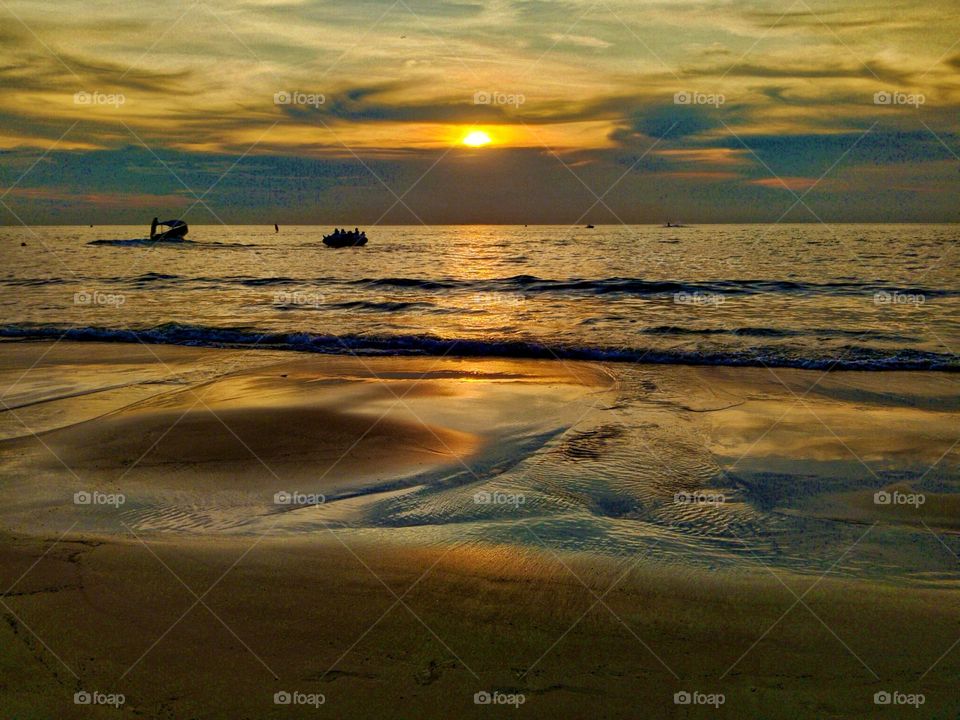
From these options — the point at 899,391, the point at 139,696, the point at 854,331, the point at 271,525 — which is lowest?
the point at 139,696

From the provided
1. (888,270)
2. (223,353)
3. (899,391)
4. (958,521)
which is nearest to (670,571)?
(958,521)

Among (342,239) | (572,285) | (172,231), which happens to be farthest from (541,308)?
(172,231)

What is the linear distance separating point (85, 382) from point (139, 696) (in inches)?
414

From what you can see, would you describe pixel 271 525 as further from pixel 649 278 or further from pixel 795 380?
pixel 649 278

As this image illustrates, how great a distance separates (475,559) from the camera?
17.0 ft

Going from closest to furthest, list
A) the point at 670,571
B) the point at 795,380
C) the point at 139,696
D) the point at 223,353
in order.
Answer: the point at 139,696 < the point at 670,571 < the point at 795,380 < the point at 223,353

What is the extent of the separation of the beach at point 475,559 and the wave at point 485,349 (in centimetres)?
437

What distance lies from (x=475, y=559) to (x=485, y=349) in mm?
11841

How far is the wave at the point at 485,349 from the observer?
14773 mm

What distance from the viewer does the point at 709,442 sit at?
8.67 meters

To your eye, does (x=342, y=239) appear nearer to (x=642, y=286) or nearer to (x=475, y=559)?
(x=642, y=286)

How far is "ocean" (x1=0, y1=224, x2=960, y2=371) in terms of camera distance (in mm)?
16828

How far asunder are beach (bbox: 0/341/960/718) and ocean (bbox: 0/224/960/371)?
6.37m

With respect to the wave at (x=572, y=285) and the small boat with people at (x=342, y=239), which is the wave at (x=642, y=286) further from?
the small boat with people at (x=342, y=239)
